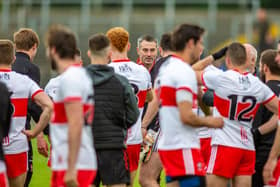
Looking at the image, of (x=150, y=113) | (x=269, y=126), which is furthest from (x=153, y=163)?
(x=269, y=126)

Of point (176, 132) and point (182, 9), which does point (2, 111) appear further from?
point (182, 9)

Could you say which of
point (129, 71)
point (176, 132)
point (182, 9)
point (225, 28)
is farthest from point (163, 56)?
point (182, 9)

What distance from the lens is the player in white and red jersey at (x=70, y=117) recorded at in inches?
336

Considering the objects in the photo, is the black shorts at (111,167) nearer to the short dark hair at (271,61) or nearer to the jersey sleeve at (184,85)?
the jersey sleeve at (184,85)

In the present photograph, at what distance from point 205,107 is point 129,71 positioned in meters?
1.25

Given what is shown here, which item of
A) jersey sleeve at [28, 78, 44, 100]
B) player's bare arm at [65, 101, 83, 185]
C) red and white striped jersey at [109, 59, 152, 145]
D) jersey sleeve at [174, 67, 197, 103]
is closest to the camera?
player's bare arm at [65, 101, 83, 185]

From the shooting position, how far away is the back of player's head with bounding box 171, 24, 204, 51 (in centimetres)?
969

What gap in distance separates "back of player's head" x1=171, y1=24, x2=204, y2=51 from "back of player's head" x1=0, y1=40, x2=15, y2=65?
7.15 ft

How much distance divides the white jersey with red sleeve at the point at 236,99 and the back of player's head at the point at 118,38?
1.58 metres

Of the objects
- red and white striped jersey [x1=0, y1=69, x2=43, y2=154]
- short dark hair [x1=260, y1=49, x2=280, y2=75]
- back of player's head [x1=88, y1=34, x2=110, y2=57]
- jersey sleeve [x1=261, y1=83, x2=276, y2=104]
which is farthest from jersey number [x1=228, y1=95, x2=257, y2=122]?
red and white striped jersey [x1=0, y1=69, x2=43, y2=154]

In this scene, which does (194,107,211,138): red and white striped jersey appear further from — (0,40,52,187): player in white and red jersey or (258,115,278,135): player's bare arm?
(0,40,52,187): player in white and red jersey

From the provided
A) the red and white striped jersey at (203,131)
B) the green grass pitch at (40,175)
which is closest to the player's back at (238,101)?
the red and white striped jersey at (203,131)

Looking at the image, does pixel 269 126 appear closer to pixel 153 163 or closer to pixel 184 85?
pixel 184 85

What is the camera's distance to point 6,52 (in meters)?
11.0
